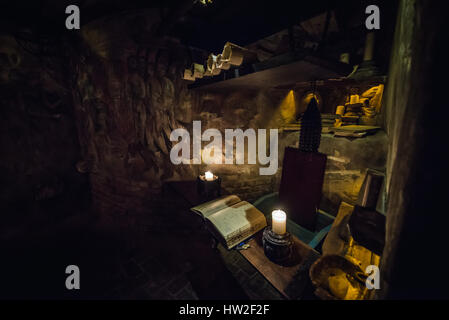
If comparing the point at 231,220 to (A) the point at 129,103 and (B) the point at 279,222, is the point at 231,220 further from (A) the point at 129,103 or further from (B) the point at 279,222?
(A) the point at 129,103

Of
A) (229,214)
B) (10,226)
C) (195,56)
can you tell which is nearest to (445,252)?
(229,214)

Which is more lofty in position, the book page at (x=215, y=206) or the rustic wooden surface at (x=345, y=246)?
the book page at (x=215, y=206)

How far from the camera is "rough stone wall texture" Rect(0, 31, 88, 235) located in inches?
120

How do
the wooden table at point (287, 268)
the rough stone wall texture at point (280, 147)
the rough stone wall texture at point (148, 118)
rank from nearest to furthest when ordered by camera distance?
the wooden table at point (287, 268) → the rough stone wall texture at point (280, 147) → the rough stone wall texture at point (148, 118)

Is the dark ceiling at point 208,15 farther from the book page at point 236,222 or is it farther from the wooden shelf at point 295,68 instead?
the book page at point 236,222

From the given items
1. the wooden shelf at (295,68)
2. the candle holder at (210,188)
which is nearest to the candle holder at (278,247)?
the candle holder at (210,188)

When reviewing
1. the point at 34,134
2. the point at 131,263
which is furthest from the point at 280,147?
the point at 34,134

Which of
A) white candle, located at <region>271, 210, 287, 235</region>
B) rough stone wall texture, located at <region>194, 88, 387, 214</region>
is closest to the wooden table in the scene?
white candle, located at <region>271, 210, 287, 235</region>

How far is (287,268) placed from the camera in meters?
1.32

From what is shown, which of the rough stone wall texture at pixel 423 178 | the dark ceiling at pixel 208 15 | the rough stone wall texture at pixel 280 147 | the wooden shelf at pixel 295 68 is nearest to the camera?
the rough stone wall texture at pixel 423 178

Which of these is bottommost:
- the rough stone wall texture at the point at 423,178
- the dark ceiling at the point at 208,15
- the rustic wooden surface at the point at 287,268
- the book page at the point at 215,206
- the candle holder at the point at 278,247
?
the rustic wooden surface at the point at 287,268

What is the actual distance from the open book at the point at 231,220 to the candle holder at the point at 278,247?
0.25 m

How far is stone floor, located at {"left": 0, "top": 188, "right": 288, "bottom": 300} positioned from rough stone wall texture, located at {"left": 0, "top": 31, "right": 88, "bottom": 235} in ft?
1.71

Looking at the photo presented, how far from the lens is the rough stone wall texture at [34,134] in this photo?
3057mm
